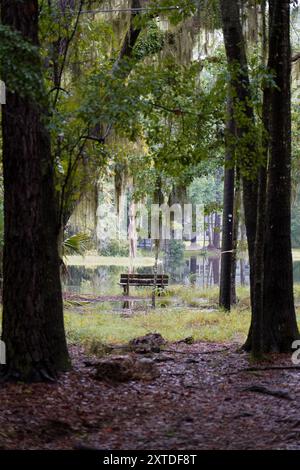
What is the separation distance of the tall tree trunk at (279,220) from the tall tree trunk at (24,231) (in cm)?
341

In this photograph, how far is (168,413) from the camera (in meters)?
7.05

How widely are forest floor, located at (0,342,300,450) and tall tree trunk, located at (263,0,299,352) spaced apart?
1.86ft

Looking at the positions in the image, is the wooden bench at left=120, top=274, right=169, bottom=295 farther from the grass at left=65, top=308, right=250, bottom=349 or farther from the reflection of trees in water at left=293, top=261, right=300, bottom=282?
the reflection of trees in water at left=293, top=261, right=300, bottom=282

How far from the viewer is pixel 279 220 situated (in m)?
9.84

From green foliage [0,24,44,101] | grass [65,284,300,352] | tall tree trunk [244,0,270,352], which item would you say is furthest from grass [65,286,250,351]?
green foliage [0,24,44,101]

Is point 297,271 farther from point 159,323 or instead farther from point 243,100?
point 243,100

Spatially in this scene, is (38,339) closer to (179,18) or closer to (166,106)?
(166,106)

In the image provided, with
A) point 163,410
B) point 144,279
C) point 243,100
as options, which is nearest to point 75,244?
point 144,279

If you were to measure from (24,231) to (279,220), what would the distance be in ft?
12.8

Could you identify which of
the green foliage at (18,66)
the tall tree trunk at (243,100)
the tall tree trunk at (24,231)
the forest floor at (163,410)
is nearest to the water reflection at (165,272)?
the tall tree trunk at (243,100)

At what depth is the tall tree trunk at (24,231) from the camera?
7.46m

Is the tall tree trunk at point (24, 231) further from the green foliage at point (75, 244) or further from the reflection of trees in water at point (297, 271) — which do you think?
the reflection of trees in water at point (297, 271)
